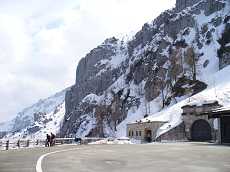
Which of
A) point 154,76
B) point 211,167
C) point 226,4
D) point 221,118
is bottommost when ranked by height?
point 211,167

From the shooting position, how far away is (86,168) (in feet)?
54.8

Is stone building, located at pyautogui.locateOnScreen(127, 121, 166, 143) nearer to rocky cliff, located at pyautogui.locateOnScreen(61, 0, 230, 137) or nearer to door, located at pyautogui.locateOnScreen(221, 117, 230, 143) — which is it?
door, located at pyautogui.locateOnScreen(221, 117, 230, 143)

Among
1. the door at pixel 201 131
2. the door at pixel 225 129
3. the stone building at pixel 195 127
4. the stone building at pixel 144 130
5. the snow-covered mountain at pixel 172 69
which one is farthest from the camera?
the snow-covered mountain at pixel 172 69

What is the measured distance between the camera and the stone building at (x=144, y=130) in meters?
78.0

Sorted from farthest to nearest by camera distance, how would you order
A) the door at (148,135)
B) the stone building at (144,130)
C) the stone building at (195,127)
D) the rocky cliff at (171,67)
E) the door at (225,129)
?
the rocky cliff at (171,67) → the stone building at (144,130) → the door at (148,135) → the stone building at (195,127) → the door at (225,129)

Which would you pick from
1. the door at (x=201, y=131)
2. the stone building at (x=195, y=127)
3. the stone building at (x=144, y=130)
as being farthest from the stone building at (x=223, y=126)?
the stone building at (x=144, y=130)

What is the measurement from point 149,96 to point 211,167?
13191 centimetres

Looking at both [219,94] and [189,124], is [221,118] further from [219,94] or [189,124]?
[219,94]

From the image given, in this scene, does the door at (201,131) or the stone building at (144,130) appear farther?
the stone building at (144,130)

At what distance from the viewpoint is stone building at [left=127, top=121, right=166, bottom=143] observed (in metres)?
78.0

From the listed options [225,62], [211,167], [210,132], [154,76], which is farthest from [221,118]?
[154,76]

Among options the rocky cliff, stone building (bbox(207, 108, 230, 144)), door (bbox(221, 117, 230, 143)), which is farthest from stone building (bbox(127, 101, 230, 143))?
the rocky cliff

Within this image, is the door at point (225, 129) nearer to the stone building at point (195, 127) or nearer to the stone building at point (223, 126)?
the stone building at point (223, 126)

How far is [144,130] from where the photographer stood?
267 feet
